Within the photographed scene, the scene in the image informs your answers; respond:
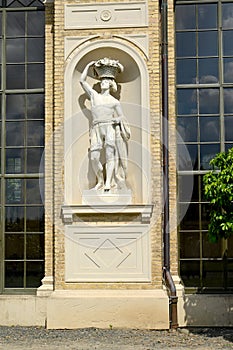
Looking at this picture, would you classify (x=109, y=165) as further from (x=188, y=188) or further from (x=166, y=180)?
(x=188, y=188)

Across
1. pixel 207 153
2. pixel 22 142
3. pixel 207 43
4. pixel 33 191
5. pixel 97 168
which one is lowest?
pixel 33 191

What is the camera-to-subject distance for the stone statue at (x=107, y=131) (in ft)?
41.2

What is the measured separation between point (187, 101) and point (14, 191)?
3.90m

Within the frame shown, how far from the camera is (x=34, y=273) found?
1309cm

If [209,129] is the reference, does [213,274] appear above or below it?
below

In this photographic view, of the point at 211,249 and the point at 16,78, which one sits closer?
the point at 211,249

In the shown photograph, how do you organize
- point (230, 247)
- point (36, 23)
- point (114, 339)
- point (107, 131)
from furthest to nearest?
point (36, 23) < point (230, 247) < point (107, 131) < point (114, 339)

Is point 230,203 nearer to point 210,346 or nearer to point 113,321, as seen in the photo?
point 210,346

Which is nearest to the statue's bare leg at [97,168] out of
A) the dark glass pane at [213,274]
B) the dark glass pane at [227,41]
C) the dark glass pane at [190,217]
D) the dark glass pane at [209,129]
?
the dark glass pane at [190,217]

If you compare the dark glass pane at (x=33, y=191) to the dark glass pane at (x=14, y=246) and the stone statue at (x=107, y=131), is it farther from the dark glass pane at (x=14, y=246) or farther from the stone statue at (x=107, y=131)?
the stone statue at (x=107, y=131)

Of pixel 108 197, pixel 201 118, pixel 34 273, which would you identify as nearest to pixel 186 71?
pixel 201 118

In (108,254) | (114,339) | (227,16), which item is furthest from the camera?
(227,16)

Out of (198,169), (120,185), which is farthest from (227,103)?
(120,185)

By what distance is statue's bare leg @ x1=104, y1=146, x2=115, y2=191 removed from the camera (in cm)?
1252
